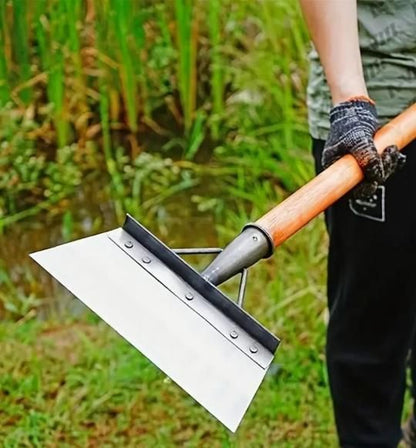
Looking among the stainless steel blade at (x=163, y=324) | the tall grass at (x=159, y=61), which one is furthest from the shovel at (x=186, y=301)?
the tall grass at (x=159, y=61)

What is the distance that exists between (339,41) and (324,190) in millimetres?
228

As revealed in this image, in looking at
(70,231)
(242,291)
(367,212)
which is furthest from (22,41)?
(242,291)

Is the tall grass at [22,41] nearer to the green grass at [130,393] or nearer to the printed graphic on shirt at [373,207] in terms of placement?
the green grass at [130,393]

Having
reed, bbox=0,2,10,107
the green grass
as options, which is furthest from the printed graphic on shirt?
reed, bbox=0,2,10,107

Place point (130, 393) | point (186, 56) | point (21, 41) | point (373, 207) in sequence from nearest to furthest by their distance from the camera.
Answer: point (373, 207) < point (130, 393) < point (21, 41) < point (186, 56)

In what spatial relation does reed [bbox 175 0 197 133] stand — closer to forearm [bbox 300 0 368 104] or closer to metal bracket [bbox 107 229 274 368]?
forearm [bbox 300 0 368 104]

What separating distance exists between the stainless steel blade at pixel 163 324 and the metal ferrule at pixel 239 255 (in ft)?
0.14

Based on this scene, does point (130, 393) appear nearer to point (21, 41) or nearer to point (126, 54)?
point (21, 41)

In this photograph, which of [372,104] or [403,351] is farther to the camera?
[403,351]

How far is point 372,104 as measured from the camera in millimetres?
1287

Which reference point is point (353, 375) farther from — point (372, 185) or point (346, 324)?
point (372, 185)

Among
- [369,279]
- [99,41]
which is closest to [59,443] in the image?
[369,279]

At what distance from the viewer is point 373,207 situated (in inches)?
56.1

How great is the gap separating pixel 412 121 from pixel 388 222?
0.74ft
